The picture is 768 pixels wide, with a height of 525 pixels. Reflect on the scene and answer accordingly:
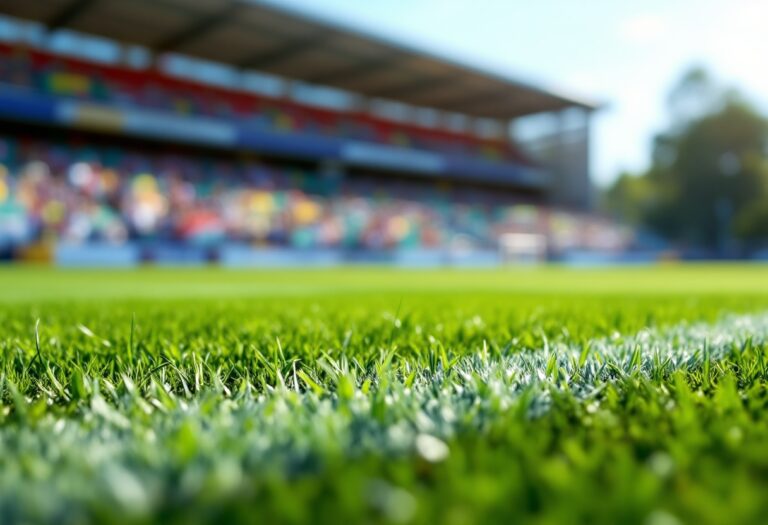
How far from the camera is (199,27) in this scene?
1847 centimetres

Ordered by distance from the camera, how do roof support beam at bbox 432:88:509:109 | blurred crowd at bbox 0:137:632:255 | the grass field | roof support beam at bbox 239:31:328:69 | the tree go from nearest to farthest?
the grass field, blurred crowd at bbox 0:137:632:255, roof support beam at bbox 239:31:328:69, roof support beam at bbox 432:88:509:109, the tree

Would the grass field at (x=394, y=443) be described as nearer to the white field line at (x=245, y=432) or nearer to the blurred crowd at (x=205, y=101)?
the white field line at (x=245, y=432)

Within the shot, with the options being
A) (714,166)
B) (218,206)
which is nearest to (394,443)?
(218,206)

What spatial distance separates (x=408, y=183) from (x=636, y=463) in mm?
24835

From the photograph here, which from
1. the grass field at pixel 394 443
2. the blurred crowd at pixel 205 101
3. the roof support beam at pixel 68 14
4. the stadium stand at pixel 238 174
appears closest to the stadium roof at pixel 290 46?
the roof support beam at pixel 68 14

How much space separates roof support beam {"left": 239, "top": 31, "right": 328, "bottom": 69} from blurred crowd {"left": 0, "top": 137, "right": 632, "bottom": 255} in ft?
11.2

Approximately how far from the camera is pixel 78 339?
1634 millimetres

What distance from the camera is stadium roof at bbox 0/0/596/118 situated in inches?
685

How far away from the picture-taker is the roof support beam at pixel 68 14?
16898 mm

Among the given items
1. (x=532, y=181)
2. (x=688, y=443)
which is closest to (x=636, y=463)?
(x=688, y=443)

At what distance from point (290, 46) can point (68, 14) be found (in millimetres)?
6397

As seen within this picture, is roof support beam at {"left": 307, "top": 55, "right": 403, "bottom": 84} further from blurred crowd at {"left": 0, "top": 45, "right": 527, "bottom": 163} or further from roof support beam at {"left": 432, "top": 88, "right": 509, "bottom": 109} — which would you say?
roof support beam at {"left": 432, "top": 88, "right": 509, "bottom": 109}

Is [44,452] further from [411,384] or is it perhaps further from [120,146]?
[120,146]

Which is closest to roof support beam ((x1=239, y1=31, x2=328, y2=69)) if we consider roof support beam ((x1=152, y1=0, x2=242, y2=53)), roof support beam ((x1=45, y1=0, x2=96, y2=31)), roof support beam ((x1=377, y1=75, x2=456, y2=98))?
A: roof support beam ((x1=152, y1=0, x2=242, y2=53))
